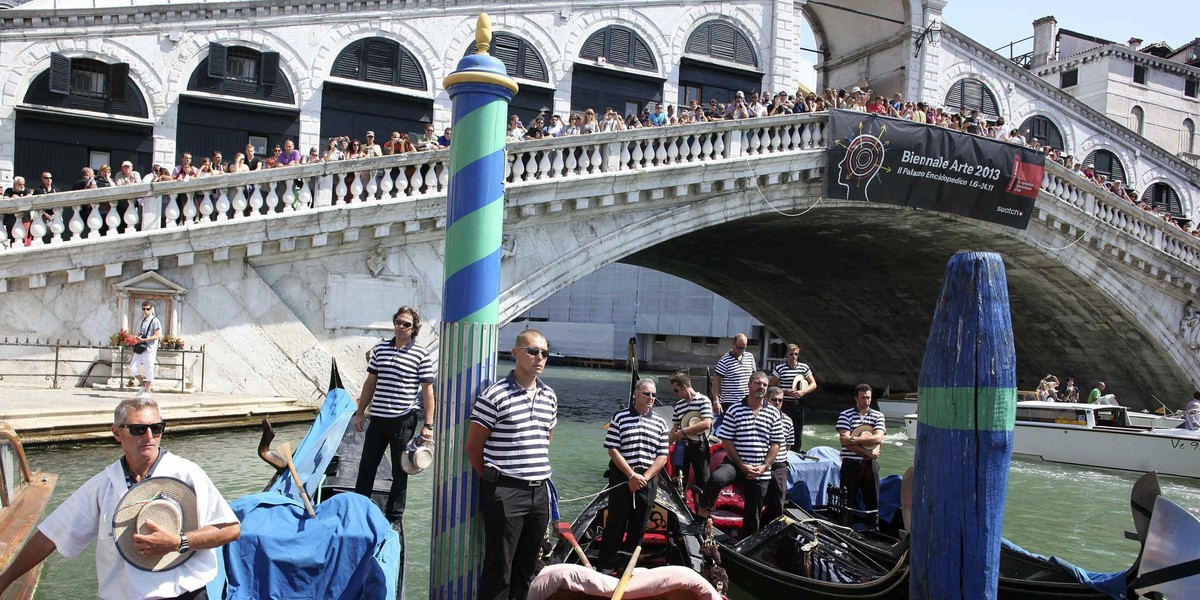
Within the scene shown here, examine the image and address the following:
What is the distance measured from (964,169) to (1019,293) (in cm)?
427

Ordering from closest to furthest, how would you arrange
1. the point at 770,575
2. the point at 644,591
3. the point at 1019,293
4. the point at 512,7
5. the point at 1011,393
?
1. the point at 644,591
2. the point at 1011,393
3. the point at 770,575
4. the point at 512,7
5. the point at 1019,293

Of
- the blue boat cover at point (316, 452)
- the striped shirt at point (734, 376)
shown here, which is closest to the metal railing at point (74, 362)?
the blue boat cover at point (316, 452)

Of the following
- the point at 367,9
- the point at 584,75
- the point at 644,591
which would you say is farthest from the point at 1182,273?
the point at 644,591

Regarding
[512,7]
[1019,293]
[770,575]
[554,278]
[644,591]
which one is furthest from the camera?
[1019,293]

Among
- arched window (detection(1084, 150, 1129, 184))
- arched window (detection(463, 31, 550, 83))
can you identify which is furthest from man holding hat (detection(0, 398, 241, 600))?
arched window (detection(1084, 150, 1129, 184))

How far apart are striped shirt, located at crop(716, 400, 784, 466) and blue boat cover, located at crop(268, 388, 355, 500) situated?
2.19m

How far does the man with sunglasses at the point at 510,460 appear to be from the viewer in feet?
10.2

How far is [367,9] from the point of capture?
12.2m

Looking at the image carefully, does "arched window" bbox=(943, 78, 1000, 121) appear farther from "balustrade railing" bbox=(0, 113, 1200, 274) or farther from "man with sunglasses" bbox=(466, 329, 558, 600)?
"man with sunglasses" bbox=(466, 329, 558, 600)

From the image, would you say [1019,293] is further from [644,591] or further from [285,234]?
[644,591]

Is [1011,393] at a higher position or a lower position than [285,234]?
lower

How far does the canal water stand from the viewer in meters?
5.50

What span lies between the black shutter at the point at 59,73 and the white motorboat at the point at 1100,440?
1188 cm

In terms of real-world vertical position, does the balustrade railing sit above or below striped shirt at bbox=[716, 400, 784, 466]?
above
